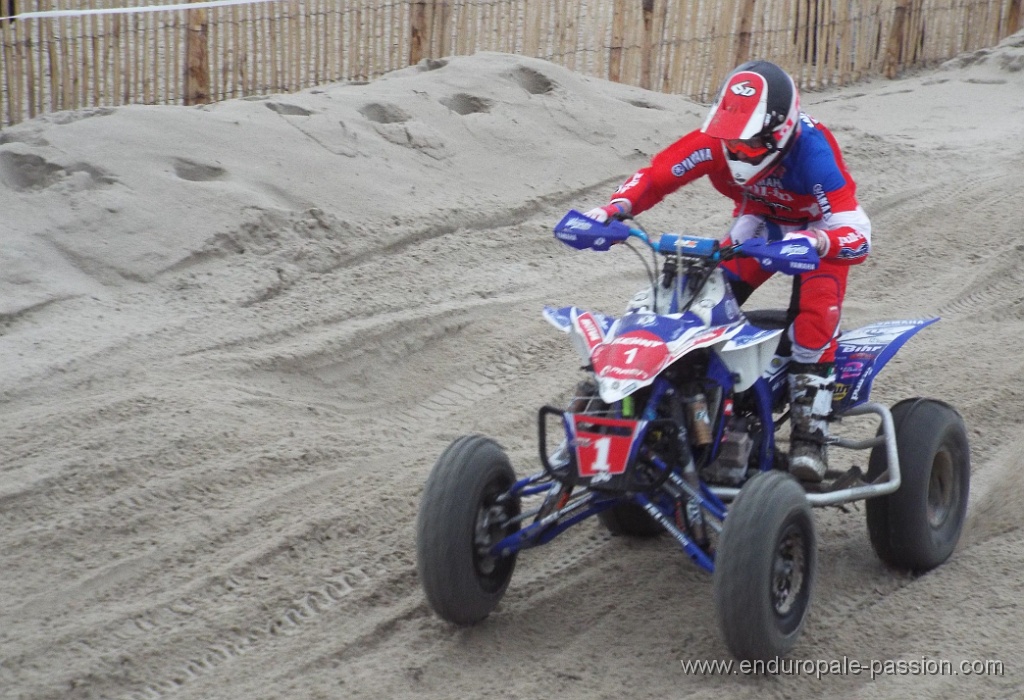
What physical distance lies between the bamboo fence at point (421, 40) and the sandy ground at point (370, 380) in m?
1.05

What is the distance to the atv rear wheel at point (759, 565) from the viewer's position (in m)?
3.46

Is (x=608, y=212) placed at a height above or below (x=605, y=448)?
above

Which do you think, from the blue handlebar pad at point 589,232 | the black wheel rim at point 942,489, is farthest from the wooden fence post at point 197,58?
the black wheel rim at point 942,489

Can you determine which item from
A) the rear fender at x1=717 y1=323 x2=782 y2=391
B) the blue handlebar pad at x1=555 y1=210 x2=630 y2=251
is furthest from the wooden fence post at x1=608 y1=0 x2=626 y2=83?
the rear fender at x1=717 y1=323 x2=782 y2=391

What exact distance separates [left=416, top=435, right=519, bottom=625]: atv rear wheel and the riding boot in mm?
1187

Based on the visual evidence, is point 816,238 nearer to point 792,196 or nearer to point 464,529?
point 792,196

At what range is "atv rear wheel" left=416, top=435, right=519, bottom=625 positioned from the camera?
3744 mm

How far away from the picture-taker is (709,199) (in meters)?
8.54

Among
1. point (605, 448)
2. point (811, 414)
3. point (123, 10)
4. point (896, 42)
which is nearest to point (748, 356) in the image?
point (811, 414)

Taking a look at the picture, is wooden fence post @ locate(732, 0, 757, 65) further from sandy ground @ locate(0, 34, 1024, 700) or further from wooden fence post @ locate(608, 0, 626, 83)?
sandy ground @ locate(0, 34, 1024, 700)

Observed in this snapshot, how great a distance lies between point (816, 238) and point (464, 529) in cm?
161

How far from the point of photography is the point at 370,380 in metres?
6.09

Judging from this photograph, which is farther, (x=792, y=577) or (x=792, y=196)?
(x=792, y=196)

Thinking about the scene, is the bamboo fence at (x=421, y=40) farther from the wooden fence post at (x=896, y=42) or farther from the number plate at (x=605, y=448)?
the number plate at (x=605, y=448)
